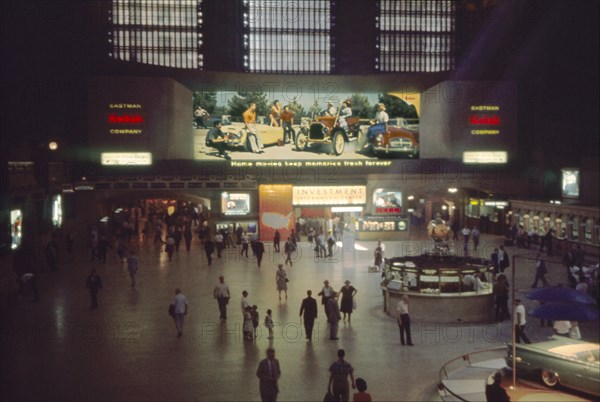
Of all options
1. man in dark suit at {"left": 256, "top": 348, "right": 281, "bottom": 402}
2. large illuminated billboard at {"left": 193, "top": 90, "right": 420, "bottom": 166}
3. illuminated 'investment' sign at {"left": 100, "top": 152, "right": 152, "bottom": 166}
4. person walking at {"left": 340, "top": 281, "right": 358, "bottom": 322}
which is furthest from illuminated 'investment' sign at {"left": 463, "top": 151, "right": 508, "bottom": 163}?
man in dark suit at {"left": 256, "top": 348, "right": 281, "bottom": 402}

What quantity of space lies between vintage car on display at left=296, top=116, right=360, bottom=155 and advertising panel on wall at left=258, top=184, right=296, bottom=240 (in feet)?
17.3

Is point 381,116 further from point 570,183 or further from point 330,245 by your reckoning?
point 330,245

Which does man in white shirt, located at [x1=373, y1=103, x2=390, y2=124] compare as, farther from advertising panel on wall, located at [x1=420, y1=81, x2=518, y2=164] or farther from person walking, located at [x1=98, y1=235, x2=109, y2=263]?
person walking, located at [x1=98, y1=235, x2=109, y2=263]

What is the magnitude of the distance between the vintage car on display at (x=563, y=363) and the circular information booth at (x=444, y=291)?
4.26 metres

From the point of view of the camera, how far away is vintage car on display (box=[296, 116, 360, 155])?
40.1 meters

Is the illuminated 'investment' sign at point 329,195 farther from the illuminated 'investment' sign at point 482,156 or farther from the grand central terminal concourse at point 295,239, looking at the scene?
the illuminated 'investment' sign at point 482,156

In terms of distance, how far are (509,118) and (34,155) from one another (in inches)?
1124

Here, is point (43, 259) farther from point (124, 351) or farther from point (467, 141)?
point (467, 141)

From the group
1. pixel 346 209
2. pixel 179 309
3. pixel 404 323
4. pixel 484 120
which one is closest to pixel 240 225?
pixel 346 209

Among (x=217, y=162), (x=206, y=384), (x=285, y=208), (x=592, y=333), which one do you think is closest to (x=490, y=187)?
(x=285, y=208)

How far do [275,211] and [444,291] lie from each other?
67.6 feet

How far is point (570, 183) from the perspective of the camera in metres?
37.4

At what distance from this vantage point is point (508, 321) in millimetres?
15602

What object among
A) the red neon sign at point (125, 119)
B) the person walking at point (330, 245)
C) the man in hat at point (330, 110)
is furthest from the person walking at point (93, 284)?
the man in hat at point (330, 110)
